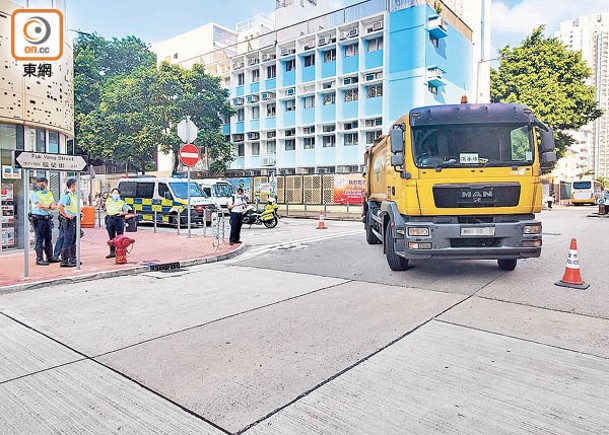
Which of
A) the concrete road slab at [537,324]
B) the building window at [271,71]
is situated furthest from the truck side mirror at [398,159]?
the building window at [271,71]

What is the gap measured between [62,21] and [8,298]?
7766 millimetres

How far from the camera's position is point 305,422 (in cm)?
292

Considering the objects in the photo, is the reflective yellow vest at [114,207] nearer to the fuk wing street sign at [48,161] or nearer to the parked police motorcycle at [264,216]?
the fuk wing street sign at [48,161]

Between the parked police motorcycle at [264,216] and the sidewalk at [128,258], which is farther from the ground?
the parked police motorcycle at [264,216]

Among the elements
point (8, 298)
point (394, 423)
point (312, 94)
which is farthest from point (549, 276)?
A: point (312, 94)

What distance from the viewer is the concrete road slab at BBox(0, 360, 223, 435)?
2869mm

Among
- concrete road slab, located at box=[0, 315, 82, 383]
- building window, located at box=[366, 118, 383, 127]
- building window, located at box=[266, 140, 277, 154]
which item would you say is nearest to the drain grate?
concrete road slab, located at box=[0, 315, 82, 383]

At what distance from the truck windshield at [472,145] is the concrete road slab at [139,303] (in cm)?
260

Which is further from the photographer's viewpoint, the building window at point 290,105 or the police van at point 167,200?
the building window at point 290,105

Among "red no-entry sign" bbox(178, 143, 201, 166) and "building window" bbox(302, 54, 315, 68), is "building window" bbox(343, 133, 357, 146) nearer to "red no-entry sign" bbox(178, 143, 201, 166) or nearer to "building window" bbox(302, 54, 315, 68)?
"building window" bbox(302, 54, 315, 68)

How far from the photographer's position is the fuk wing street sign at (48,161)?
7.25 metres

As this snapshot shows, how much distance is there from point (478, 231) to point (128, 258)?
7310 millimetres

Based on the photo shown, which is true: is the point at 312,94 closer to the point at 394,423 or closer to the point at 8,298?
the point at 8,298

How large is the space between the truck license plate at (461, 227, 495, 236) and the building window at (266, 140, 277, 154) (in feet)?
113
